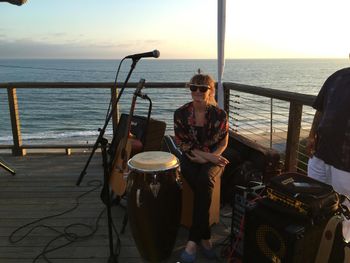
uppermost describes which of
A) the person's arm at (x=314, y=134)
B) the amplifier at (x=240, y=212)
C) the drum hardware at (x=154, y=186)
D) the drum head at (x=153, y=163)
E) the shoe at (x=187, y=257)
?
the person's arm at (x=314, y=134)

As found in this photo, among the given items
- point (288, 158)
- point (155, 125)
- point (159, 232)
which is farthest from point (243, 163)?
point (159, 232)

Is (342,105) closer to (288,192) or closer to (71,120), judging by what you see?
(288,192)

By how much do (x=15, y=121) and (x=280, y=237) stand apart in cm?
402

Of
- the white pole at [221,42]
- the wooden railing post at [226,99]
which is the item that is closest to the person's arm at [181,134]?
the white pole at [221,42]

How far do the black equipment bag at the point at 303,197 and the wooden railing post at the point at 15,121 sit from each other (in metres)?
3.85

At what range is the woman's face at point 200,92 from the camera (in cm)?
253

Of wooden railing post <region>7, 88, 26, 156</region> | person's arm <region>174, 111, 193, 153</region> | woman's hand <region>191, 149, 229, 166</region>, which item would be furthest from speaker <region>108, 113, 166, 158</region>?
wooden railing post <region>7, 88, 26, 156</region>

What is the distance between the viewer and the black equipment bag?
1578 mm

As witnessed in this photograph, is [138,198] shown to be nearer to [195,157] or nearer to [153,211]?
[153,211]

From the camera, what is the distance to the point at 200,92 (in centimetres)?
255

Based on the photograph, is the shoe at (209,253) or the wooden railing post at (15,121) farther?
the wooden railing post at (15,121)

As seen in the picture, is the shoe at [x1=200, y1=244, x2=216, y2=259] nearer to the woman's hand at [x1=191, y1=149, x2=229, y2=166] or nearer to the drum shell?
the drum shell

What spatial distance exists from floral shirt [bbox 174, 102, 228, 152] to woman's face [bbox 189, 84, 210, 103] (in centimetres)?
10

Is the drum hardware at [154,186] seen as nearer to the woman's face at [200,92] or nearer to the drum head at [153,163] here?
the drum head at [153,163]
